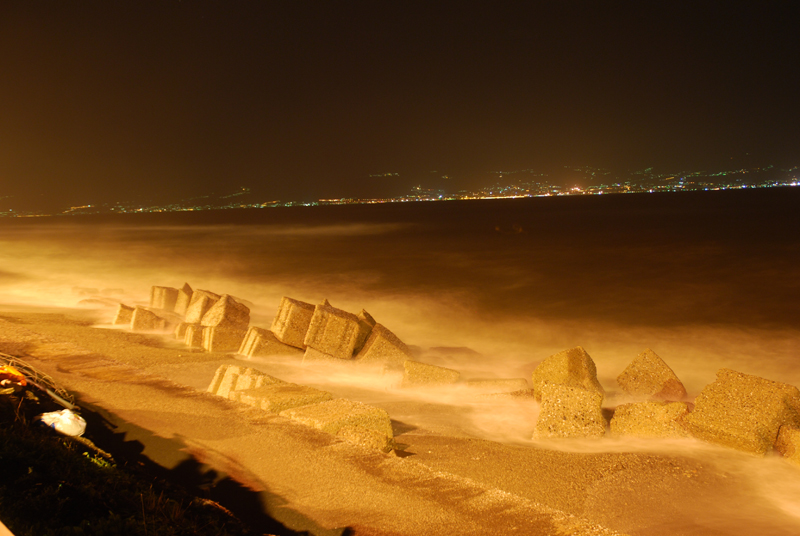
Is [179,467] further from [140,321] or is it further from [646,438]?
[140,321]

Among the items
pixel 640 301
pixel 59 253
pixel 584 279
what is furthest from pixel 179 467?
pixel 59 253

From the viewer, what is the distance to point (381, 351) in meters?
9.31

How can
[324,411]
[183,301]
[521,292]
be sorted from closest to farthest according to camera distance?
[324,411]
[183,301]
[521,292]

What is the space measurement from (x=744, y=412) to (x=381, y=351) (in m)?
5.04

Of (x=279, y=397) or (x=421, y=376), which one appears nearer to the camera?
(x=279, y=397)

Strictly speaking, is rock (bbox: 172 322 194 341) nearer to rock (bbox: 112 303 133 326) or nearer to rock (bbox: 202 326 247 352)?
rock (bbox: 202 326 247 352)

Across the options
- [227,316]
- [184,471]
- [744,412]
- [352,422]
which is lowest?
[184,471]

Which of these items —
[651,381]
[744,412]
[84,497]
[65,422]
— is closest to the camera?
[84,497]

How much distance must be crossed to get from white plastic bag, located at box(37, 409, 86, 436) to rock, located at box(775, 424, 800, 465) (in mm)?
6674

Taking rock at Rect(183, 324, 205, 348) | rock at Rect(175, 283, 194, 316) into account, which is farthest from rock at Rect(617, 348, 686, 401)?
rock at Rect(175, 283, 194, 316)

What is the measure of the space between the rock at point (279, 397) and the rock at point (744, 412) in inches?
165

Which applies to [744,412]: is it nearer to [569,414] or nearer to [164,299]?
[569,414]

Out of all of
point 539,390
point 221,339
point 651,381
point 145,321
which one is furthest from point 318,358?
point 651,381

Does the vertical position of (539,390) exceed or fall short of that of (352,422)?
it exceeds it
